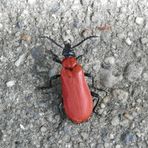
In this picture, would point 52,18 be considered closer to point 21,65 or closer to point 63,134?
point 21,65

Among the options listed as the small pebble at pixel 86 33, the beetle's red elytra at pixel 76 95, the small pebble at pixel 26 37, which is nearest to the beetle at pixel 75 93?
the beetle's red elytra at pixel 76 95

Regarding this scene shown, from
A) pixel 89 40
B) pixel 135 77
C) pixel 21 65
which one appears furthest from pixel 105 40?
pixel 21 65

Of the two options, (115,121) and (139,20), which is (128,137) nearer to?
(115,121)

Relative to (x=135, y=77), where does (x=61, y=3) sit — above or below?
above

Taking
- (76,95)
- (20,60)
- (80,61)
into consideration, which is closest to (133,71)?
(80,61)

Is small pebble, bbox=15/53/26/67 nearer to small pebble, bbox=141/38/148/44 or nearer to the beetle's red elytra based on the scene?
the beetle's red elytra

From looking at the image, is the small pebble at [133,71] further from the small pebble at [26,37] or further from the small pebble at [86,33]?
the small pebble at [26,37]

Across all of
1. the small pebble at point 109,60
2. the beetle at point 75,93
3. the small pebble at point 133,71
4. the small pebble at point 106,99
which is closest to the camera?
the beetle at point 75,93

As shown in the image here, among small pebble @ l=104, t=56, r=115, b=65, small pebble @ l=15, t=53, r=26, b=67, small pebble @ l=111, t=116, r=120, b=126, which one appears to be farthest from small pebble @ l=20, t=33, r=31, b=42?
small pebble @ l=111, t=116, r=120, b=126

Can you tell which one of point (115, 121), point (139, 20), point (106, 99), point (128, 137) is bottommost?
point (128, 137)
